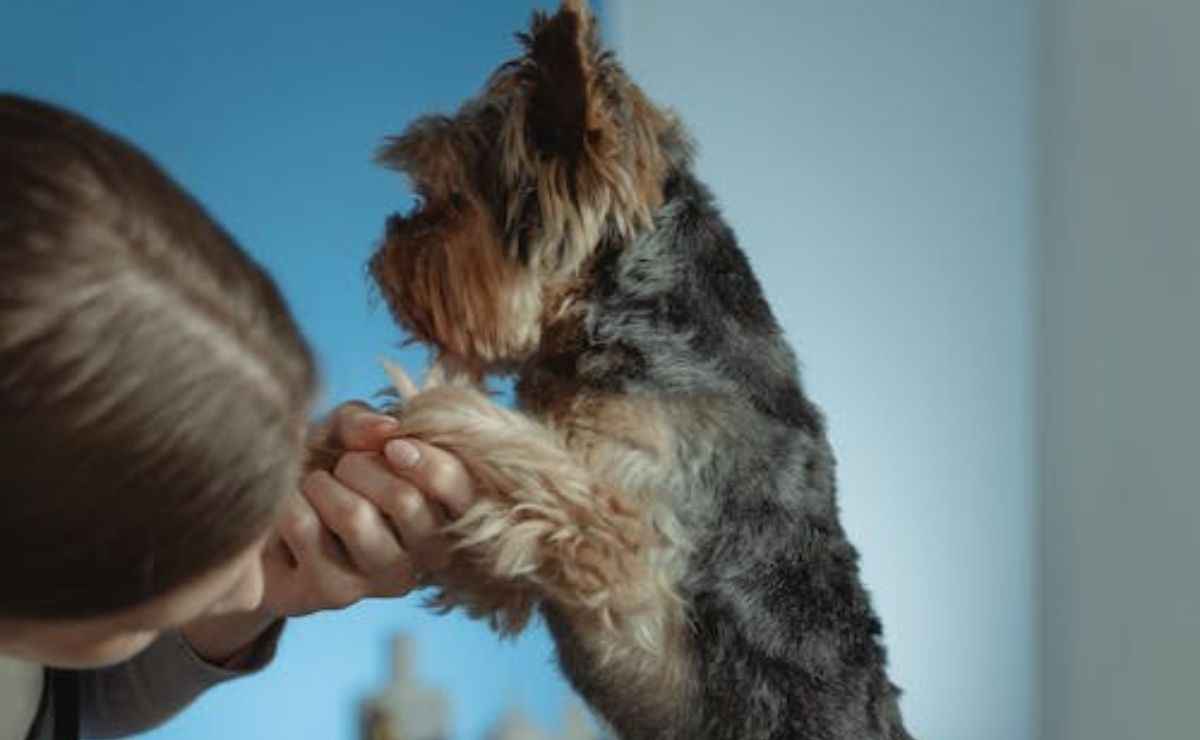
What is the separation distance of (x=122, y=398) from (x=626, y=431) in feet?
1.83

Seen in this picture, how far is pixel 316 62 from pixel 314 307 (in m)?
0.32

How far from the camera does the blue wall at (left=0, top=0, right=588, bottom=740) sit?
1.51 metres

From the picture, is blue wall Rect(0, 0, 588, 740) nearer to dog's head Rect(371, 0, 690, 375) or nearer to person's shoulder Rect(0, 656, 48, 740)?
dog's head Rect(371, 0, 690, 375)

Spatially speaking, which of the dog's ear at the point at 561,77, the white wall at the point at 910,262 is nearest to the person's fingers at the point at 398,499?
the dog's ear at the point at 561,77

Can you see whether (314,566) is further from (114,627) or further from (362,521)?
(114,627)

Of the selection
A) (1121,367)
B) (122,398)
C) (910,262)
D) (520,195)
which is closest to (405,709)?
(520,195)

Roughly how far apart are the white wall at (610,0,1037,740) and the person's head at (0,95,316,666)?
5.46 ft

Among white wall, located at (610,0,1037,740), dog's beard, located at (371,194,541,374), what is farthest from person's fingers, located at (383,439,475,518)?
white wall, located at (610,0,1037,740)

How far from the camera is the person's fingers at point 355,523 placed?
850 mm

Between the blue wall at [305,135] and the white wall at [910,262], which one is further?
the white wall at [910,262]

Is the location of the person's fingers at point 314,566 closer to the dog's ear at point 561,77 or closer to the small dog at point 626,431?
the small dog at point 626,431

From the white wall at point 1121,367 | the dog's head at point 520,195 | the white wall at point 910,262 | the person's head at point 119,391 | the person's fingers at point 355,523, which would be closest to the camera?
the person's head at point 119,391

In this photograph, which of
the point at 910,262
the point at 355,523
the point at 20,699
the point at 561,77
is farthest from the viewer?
the point at 910,262

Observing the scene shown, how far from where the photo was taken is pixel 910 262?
7.41 feet
